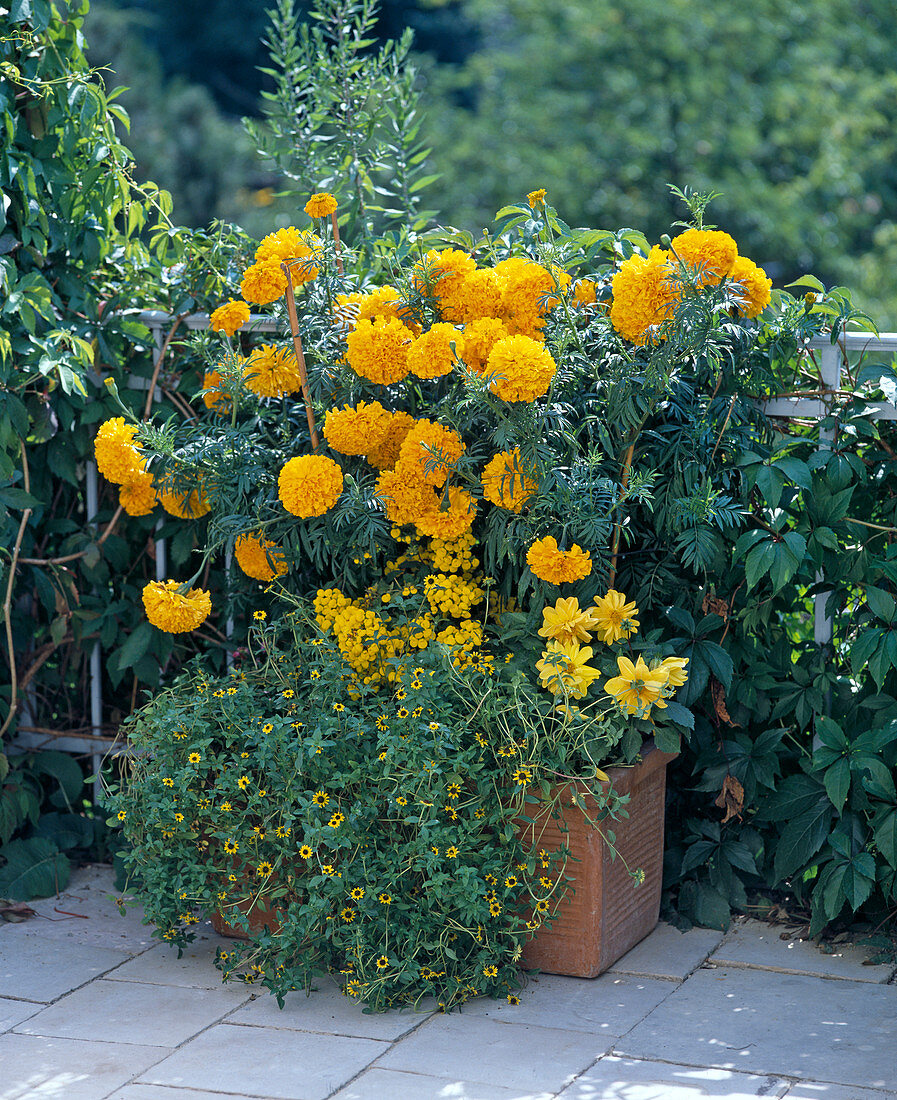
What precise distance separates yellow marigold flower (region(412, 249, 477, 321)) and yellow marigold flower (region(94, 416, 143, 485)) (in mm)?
762

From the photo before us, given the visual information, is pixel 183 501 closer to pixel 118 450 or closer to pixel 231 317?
pixel 118 450

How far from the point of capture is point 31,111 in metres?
3.12

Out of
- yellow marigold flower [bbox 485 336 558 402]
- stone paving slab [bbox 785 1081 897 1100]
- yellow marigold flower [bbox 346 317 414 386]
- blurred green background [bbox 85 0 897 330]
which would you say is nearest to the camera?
stone paving slab [bbox 785 1081 897 1100]

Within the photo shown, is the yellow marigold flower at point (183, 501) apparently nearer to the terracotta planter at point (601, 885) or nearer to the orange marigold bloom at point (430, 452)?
the orange marigold bloom at point (430, 452)

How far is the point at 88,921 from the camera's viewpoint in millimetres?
3164

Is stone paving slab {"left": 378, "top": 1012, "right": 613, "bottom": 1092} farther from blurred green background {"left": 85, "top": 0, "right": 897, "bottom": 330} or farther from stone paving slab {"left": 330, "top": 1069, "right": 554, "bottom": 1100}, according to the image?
blurred green background {"left": 85, "top": 0, "right": 897, "bottom": 330}

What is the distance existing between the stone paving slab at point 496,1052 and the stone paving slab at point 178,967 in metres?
0.50

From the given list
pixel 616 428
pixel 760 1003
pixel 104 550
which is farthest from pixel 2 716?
pixel 760 1003

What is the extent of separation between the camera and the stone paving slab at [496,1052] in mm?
2344

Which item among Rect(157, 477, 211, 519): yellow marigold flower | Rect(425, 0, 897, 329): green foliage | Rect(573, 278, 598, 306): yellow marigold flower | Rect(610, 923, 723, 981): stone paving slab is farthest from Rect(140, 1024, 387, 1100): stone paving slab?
Rect(425, 0, 897, 329): green foliage

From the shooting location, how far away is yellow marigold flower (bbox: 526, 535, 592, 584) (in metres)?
2.66

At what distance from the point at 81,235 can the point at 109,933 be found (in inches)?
68.3

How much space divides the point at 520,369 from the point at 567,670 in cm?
63

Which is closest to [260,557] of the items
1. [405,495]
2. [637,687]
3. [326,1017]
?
[405,495]
